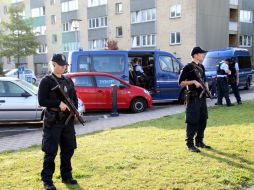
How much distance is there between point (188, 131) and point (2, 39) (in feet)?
135

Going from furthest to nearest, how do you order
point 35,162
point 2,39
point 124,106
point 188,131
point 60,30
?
point 60,30 → point 2,39 → point 124,106 → point 188,131 → point 35,162

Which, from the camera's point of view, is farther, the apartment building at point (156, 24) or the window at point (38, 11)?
the window at point (38, 11)

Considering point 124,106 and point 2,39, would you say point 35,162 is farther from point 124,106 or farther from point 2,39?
point 2,39

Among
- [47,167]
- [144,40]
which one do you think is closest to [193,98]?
[47,167]

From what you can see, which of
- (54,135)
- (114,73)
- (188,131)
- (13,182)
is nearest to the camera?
(54,135)

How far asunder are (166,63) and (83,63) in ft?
10.9

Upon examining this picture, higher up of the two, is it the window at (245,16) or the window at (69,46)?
the window at (245,16)

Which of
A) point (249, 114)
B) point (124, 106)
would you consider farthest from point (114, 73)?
point (249, 114)

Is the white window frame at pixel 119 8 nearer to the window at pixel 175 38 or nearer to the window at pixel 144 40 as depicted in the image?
the window at pixel 144 40

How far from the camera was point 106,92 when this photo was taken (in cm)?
1327

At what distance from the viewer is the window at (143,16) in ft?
130

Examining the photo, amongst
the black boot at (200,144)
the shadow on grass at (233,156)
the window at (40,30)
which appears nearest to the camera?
the shadow on grass at (233,156)

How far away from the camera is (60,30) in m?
51.9

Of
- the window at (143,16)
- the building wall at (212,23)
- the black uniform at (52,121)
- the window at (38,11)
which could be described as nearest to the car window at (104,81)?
the black uniform at (52,121)
